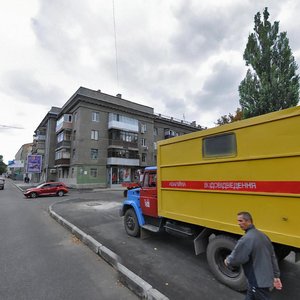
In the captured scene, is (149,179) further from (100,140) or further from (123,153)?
(123,153)

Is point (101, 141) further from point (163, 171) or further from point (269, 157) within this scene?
point (269, 157)

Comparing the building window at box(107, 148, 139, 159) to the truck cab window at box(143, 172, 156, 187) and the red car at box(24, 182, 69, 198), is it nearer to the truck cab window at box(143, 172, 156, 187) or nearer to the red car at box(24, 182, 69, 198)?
the red car at box(24, 182, 69, 198)

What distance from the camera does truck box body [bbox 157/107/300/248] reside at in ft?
11.8

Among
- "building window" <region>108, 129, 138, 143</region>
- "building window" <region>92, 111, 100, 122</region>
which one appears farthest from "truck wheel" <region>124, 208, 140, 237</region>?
"building window" <region>92, 111, 100, 122</region>

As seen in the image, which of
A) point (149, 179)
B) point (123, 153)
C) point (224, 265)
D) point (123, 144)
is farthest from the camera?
point (123, 153)

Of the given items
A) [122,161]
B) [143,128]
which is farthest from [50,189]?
[143,128]

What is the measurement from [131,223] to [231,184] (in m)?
4.36

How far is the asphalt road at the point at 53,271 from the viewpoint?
4070 millimetres

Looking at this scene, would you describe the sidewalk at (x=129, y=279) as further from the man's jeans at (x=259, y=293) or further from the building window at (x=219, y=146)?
the building window at (x=219, y=146)

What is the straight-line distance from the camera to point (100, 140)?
36.2 meters

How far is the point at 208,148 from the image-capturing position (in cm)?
493

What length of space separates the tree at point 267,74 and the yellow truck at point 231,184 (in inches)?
486

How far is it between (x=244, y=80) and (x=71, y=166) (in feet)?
92.7

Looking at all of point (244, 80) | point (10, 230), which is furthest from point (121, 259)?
point (244, 80)
